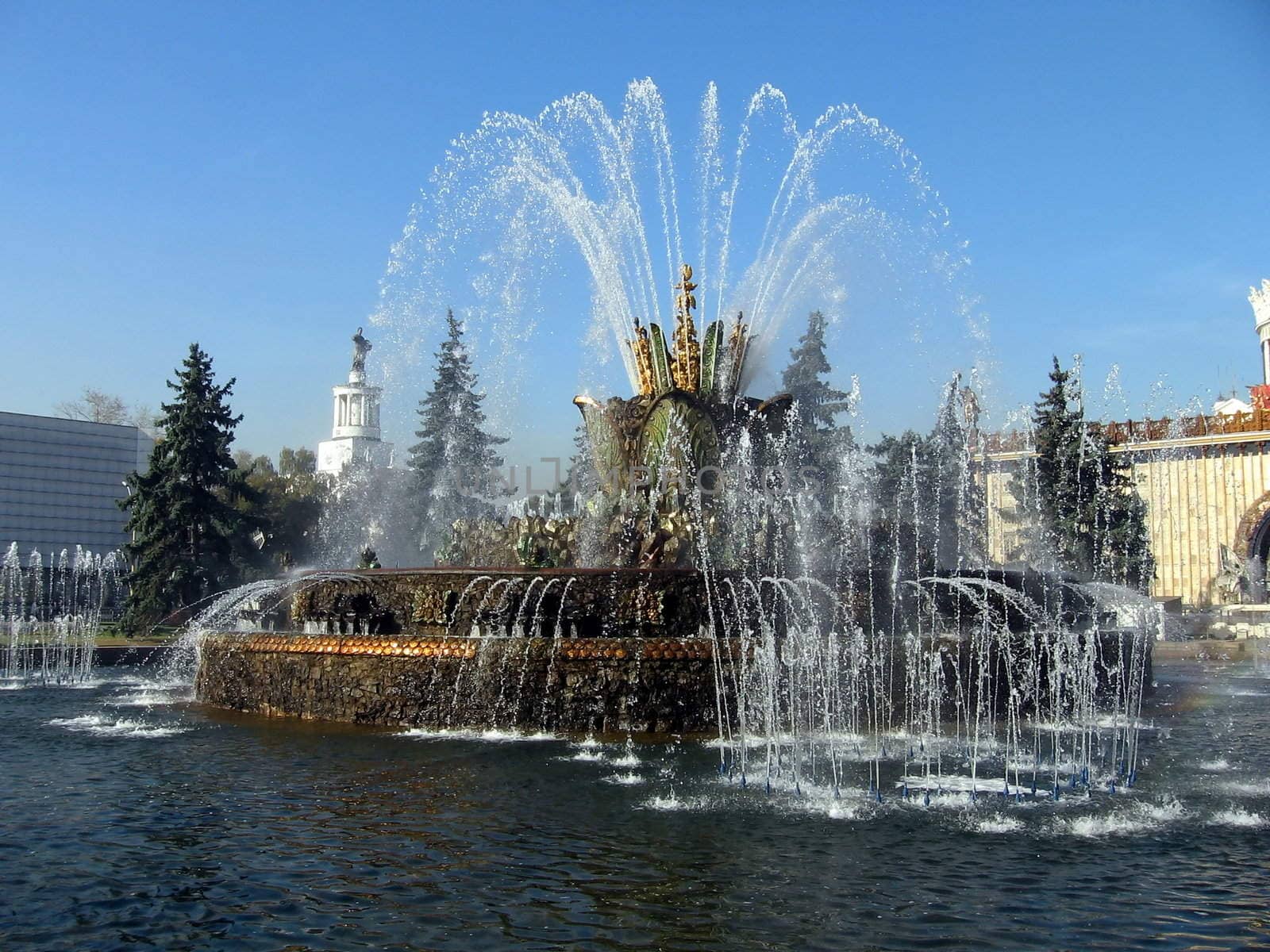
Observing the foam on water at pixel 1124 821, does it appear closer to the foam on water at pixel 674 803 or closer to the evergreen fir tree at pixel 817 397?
the foam on water at pixel 674 803

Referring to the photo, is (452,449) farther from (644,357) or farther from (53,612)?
(644,357)

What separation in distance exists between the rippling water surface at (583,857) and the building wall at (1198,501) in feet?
114

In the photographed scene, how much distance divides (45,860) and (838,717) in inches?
316

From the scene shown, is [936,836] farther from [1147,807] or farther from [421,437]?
[421,437]

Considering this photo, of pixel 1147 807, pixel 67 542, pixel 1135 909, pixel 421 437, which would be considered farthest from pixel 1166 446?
pixel 67 542

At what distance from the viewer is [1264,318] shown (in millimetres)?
51344

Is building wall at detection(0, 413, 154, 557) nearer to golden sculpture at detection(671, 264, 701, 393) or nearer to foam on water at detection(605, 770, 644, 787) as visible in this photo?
golden sculpture at detection(671, 264, 701, 393)

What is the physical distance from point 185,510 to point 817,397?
25724 mm

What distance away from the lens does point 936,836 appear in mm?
6992

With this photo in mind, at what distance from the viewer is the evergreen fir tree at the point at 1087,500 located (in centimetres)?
3400

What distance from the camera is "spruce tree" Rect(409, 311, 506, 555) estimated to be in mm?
43438

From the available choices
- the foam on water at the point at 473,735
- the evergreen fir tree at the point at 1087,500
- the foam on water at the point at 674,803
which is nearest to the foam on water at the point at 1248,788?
the foam on water at the point at 674,803

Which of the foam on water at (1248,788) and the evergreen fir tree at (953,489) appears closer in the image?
the foam on water at (1248,788)

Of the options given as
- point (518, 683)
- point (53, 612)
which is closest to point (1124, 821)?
point (518, 683)
